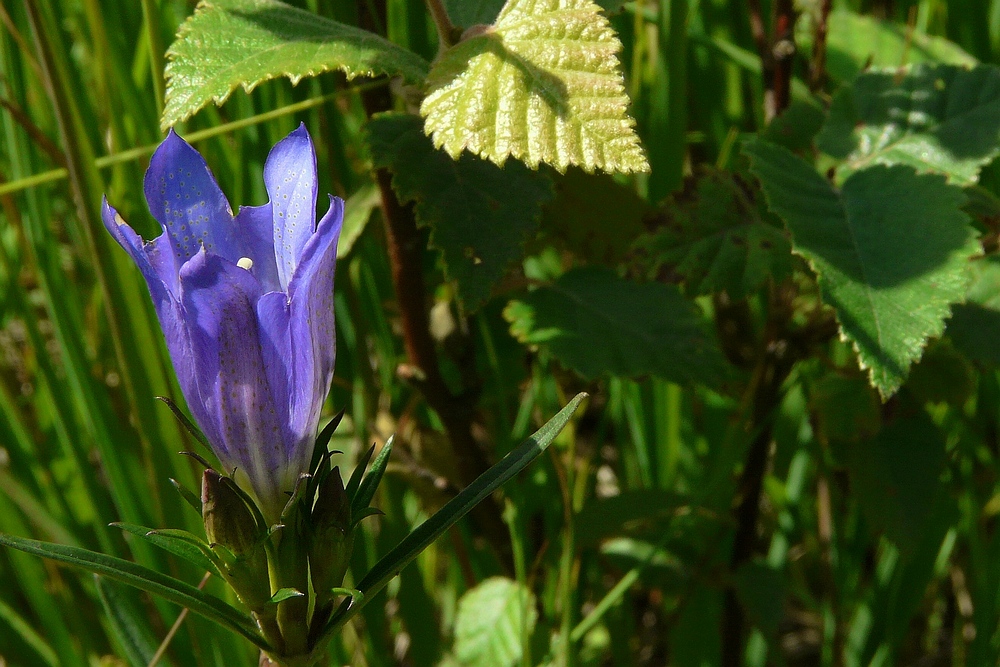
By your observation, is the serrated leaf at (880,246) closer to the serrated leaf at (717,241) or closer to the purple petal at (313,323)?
the serrated leaf at (717,241)

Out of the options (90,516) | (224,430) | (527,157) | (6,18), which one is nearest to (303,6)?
(6,18)

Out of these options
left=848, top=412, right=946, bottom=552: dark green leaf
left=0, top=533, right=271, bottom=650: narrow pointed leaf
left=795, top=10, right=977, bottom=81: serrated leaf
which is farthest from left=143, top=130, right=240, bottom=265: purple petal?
left=795, top=10, right=977, bottom=81: serrated leaf

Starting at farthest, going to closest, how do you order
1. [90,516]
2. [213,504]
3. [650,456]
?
[90,516]
[650,456]
[213,504]

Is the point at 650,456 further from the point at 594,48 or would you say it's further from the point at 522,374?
the point at 594,48

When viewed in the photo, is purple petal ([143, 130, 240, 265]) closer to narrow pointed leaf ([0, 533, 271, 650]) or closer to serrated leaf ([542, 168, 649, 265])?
narrow pointed leaf ([0, 533, 271, 650])

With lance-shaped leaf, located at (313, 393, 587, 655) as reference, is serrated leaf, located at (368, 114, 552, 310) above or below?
above
